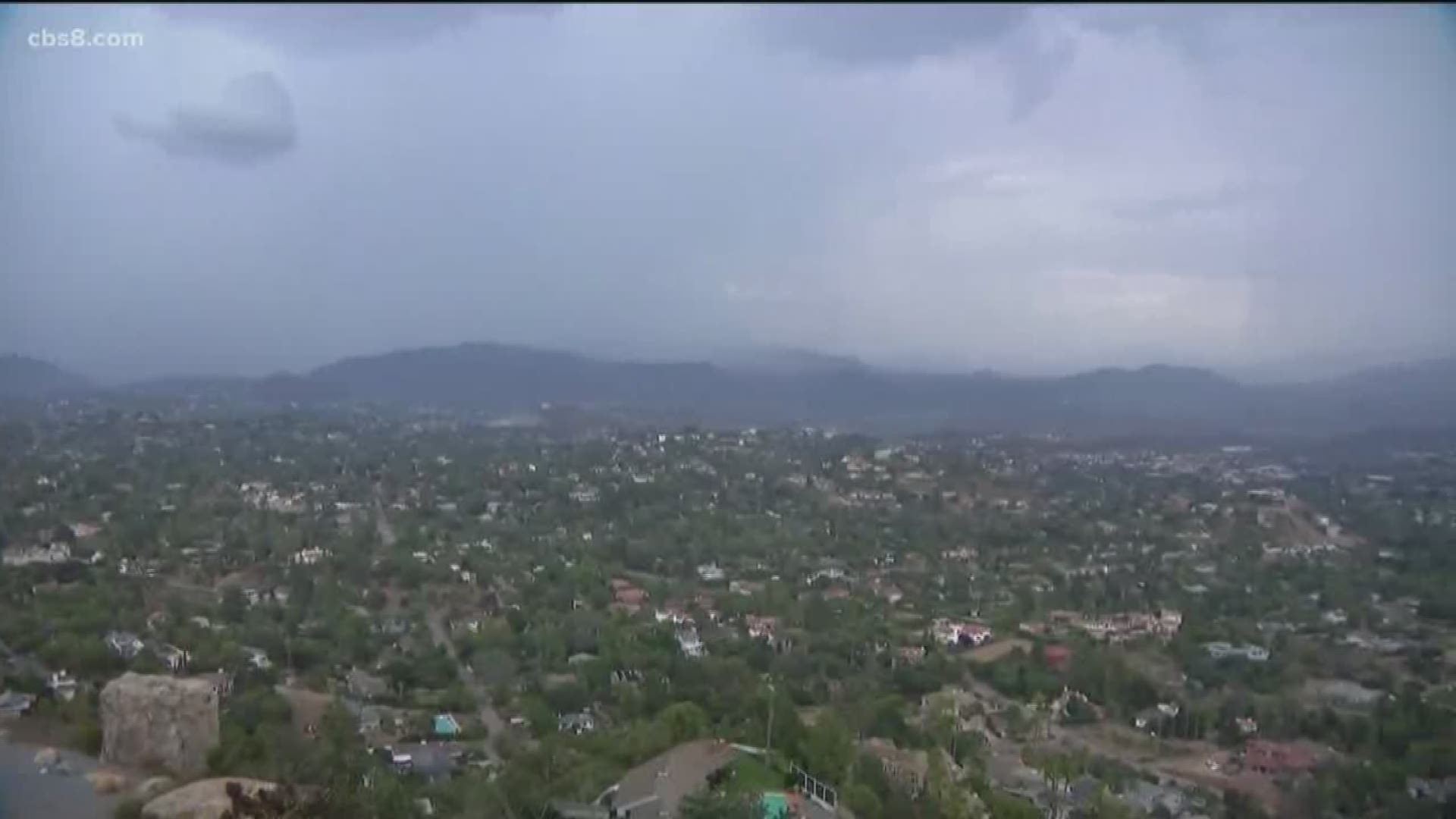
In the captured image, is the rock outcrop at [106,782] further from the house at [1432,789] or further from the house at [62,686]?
the house at [1432,789]

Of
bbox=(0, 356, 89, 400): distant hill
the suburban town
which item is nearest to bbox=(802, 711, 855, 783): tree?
the suburban town

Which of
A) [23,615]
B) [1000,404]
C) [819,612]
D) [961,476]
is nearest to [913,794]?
[819,612]

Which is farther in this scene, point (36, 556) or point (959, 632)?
point (959, 632)

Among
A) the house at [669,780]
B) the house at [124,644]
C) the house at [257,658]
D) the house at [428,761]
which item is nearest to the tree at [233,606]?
the house at [257,658]

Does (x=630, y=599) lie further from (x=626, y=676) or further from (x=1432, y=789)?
(x=1432, y=789)

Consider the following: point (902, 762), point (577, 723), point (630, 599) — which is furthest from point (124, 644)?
point (902, 762)
